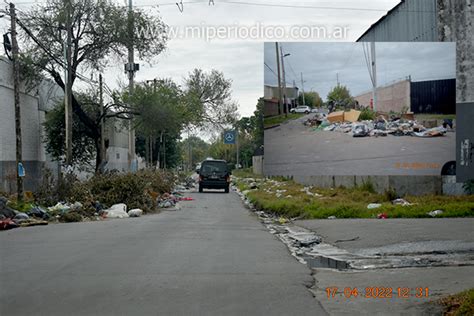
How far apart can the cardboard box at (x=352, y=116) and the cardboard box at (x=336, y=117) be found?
15 cm

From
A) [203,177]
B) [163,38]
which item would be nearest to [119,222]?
[163,38]

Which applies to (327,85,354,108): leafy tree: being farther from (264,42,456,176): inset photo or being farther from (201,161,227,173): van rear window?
(201,161,227,173): van rear window

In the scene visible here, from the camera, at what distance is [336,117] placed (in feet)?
81.0

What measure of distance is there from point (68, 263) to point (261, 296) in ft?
13.2

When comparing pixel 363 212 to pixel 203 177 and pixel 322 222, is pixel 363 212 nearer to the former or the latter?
pixel 322 222

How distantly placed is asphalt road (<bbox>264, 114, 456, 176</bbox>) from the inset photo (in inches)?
1.5

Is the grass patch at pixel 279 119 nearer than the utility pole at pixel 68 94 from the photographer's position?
Yes

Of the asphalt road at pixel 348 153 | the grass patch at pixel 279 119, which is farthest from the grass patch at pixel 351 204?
the grass patch at pixel 279 119

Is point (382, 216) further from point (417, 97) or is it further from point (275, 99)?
point (275, 99)

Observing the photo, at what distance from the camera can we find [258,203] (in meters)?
27.0

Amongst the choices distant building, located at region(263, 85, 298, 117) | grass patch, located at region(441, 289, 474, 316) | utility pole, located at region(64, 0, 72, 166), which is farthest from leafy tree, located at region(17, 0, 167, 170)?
grass patch, located at region(441, 289, 474, 316)

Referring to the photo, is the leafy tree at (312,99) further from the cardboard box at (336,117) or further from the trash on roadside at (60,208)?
the trash on roadside at (60,208)

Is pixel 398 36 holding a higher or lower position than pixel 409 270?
higher

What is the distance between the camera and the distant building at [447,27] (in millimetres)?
23234
